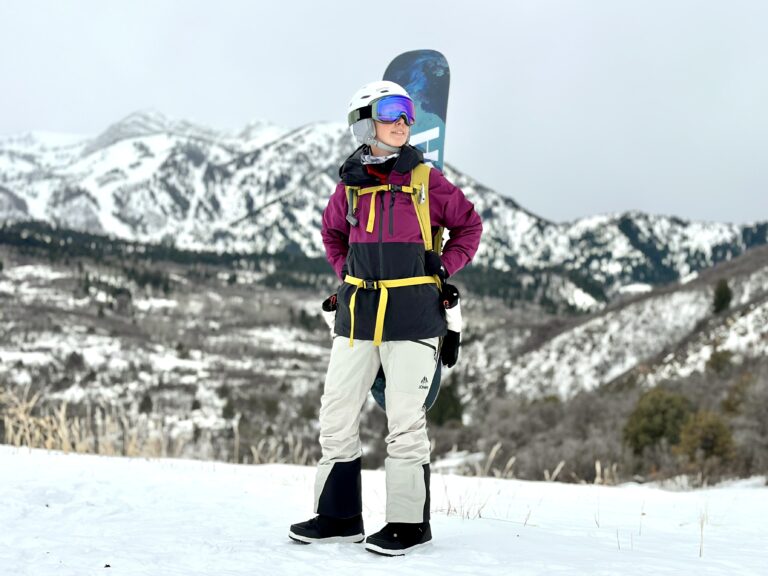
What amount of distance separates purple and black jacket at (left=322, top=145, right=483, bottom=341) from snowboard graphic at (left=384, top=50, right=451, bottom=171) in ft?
4.53

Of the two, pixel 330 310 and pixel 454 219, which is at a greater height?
pixel 454 219

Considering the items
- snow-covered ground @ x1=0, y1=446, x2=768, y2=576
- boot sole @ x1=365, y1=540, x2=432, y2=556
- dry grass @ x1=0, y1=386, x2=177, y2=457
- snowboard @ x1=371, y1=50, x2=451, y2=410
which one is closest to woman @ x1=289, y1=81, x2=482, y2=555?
boot sole @ x1=365, y1=540, x2=432, y2=556

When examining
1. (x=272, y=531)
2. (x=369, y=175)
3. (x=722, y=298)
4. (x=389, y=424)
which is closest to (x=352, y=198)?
(x=369, y=175)

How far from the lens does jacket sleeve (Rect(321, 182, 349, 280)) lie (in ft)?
12.0

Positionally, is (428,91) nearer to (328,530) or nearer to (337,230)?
(337,230)

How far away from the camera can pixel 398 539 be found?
3.08 m

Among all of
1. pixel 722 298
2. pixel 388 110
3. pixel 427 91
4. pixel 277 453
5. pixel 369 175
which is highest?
pixel 722 298

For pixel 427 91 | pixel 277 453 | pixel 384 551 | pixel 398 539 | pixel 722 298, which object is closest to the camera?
pixel 384 551

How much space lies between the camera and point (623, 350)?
240 ft

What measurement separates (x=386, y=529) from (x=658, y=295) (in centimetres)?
8150

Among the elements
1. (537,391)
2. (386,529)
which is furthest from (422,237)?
(537,391)

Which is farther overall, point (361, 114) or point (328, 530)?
point (361, 114)

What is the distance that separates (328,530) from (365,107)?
2.24m

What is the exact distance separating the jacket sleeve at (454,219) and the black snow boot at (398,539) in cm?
131
